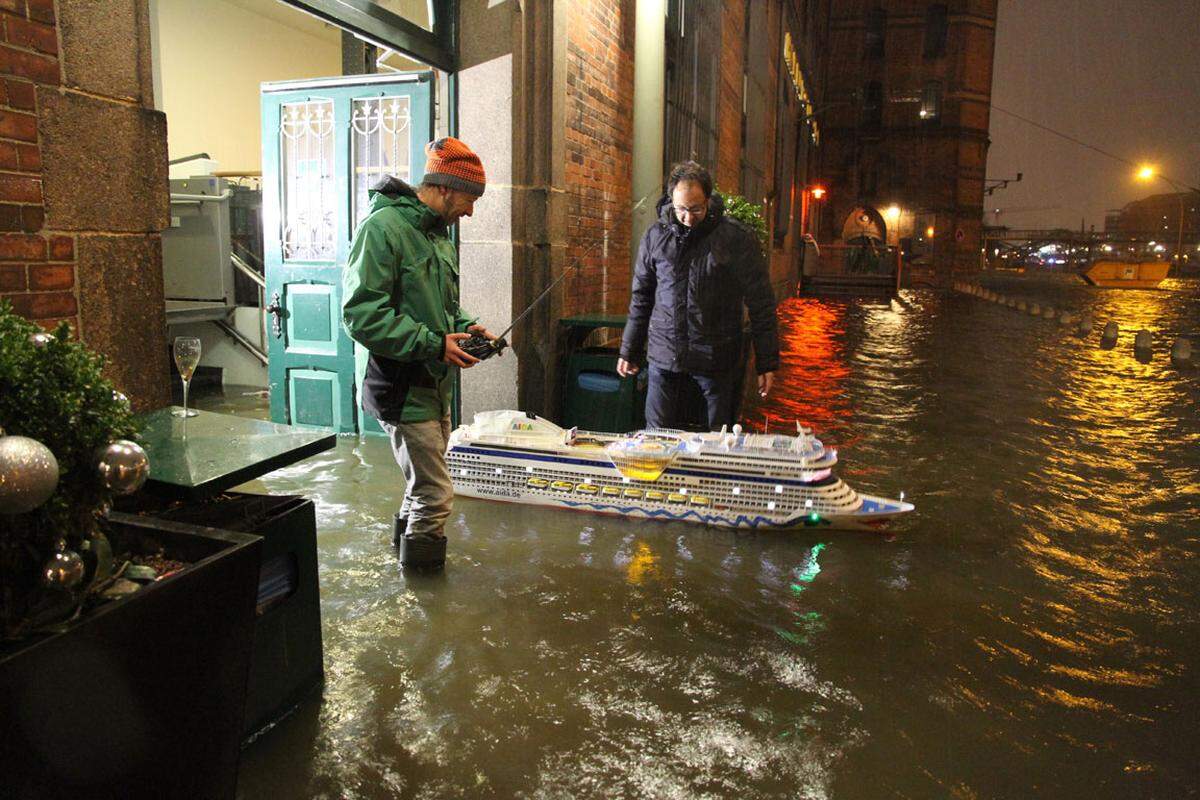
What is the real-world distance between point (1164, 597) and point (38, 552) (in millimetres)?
5091

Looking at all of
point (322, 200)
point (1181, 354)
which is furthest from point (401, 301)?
point (1181, 354)

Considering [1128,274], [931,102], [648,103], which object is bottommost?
[1128,274]

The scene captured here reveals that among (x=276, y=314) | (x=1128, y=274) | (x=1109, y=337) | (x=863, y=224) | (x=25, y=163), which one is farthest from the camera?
(x=863, y=224)

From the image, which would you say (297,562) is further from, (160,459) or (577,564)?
(577,564)

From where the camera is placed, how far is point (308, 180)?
24.1ft

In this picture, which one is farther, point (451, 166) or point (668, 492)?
point (668, 492)

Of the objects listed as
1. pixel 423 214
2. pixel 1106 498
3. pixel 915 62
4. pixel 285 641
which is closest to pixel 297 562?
pixel 285 641

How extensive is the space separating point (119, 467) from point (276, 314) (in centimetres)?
608

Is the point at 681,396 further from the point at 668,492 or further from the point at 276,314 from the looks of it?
the point at 276,314

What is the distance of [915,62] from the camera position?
45.9 m

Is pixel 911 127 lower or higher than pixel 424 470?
higher

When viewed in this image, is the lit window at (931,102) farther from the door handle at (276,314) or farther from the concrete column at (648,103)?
the door handle at (276,314)

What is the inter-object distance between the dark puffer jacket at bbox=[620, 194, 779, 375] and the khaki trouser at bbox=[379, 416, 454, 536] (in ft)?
5.32

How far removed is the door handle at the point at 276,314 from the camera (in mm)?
7551
